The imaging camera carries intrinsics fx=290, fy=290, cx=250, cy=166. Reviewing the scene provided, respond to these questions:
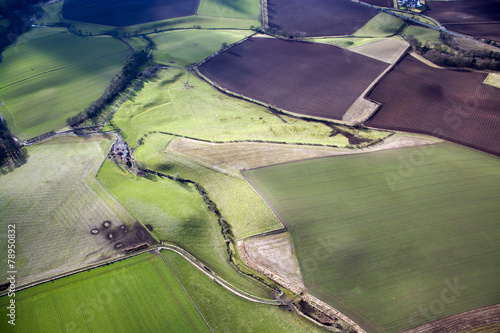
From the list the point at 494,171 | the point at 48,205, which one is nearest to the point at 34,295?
the point at 48,205

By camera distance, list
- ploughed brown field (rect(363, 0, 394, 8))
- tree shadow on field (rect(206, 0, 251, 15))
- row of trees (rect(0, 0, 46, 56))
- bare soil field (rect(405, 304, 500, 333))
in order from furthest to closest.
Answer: tree shadow on field (rect(206, 0, 251, 15)) < ploughed brown field (rect(363, 0, 394, 8)) < row of trees (rect(0, 0, 46, 56)) < bare soil field (rect(405, 304, 500, 333))

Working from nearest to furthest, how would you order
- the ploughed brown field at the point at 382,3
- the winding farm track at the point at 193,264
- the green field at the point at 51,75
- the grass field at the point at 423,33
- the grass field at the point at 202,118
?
the winding farm track at the point at 193,264 → the grass field at the point at 202,118 → the green field at the point at 51,75 → the grass field at the point at 423,33 → the ploughed brown field at the point at 382,3

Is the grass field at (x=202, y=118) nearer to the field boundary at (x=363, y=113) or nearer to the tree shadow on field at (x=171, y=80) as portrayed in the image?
the tree shadow on field at (x=171, y=80)

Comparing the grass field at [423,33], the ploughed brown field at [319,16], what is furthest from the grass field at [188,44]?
the grass field at [423,33]

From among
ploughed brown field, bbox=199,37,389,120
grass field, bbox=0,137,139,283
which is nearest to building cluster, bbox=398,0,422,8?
ploughed brown field, bbox=199,37,389,120

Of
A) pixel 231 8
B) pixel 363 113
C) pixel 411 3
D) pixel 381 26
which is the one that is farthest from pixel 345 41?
pixel 231 8

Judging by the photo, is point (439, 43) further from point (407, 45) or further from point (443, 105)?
point (443, 105)

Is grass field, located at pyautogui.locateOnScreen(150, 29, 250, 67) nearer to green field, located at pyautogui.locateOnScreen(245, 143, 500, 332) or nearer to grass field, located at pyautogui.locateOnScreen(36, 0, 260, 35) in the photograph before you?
grass field, located at pyautogui.locateOnScreen(36, 0, 260, 35)
